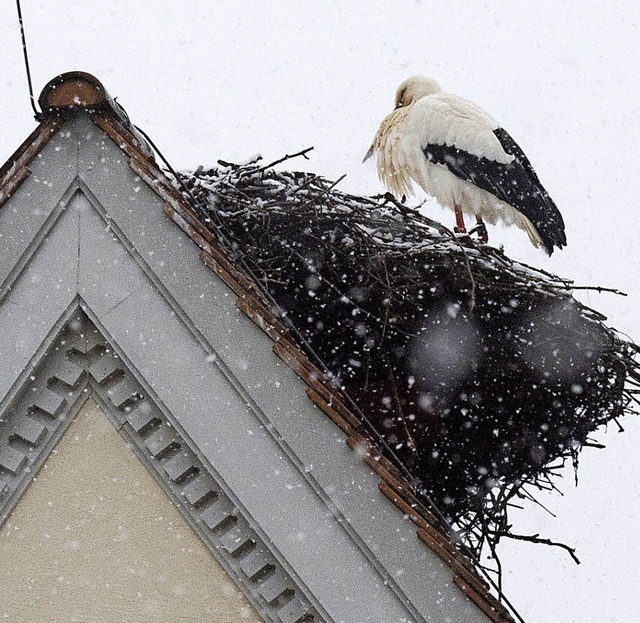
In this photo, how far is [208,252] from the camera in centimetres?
353

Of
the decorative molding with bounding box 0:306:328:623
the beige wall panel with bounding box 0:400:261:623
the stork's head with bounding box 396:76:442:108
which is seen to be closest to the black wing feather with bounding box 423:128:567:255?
the stork's head with bounding box 396:76:442:108

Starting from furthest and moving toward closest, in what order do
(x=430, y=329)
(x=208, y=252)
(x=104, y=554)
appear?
(x=430, y=329) < (x=208, y=252) < (x=104, y=554)

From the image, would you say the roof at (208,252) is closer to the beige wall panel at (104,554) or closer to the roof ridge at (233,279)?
the roof ridge at (233,279)

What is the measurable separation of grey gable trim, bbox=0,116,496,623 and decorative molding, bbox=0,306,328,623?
5 cm

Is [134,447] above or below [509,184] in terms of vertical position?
below

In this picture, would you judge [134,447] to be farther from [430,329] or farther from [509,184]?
[509,184]

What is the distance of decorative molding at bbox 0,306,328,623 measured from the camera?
3.34m

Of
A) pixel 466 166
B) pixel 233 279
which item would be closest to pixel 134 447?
pixel 233 279

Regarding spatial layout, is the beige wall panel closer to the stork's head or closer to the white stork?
the white stork

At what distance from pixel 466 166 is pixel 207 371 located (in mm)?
4621

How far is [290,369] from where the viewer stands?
343 cm

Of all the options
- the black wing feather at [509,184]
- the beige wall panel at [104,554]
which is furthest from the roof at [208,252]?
the black wing feather at [509,184]

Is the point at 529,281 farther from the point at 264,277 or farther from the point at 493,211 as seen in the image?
the point at 493,211

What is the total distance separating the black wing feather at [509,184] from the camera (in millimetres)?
7738
